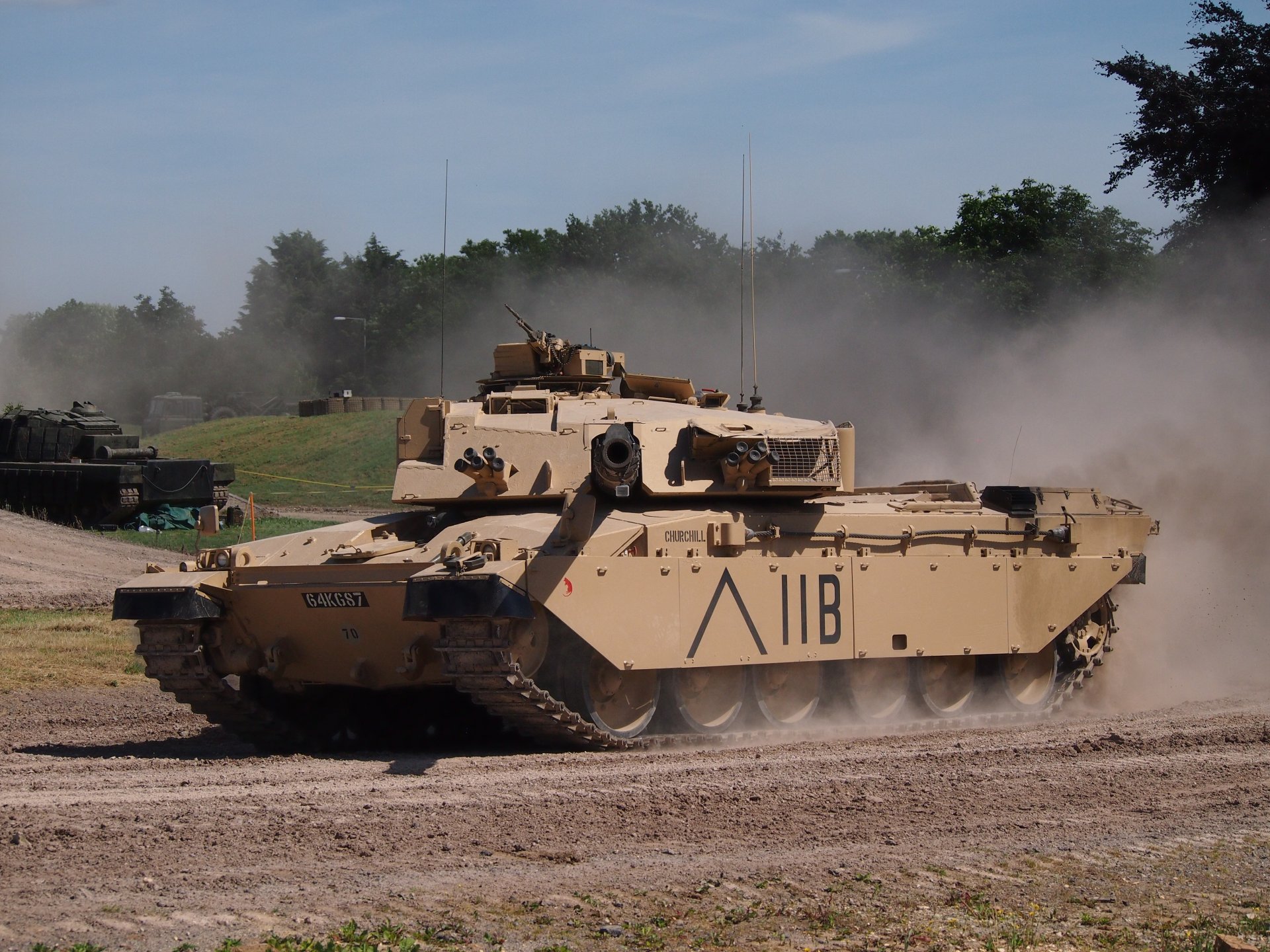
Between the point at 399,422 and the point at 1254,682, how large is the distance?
986 centimetres

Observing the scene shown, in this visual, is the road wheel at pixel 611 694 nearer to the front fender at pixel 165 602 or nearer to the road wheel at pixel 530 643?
the road wheel at pixel 530 643

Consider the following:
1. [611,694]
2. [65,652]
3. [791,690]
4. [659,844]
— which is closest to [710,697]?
[791,690]

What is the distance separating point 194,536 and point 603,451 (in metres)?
20.9

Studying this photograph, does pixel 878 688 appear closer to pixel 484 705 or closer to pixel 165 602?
pixel 484 705

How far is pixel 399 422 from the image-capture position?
1488 cm

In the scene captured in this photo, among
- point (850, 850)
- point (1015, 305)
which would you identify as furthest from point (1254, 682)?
point (1015, 305)

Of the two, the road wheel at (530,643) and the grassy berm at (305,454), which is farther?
the grassy berm at (305,454)

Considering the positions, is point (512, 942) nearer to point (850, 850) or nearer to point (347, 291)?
point (850, 850)

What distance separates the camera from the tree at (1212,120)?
91.5 ft

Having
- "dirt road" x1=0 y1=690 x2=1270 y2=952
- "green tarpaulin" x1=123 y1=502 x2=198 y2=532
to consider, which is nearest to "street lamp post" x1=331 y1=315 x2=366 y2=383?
"green tarpaulin" x1=123 y1=502 x2=198 y2=532

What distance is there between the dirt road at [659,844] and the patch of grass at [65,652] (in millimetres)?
4596

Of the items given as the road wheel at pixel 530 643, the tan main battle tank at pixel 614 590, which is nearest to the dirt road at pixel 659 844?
the road wheel at pixel 530 643

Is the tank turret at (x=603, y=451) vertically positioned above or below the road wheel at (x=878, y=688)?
above

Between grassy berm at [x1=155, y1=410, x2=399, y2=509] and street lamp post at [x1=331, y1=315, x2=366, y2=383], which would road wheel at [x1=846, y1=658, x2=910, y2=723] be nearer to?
grassy berm at [x1=155, y1=410, x2=399, y2=509]
